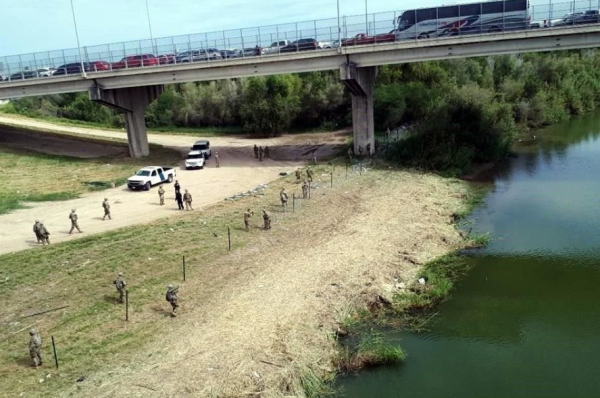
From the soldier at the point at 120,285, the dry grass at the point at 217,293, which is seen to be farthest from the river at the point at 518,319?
the soldier at the point at 120,285

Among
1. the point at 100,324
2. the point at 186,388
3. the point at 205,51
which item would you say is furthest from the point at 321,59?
the point at 186,388

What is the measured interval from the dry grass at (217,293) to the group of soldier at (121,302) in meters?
0.36

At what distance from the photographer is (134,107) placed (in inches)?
2061

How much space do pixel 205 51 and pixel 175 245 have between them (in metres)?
25.4

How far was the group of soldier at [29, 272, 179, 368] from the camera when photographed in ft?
57.3

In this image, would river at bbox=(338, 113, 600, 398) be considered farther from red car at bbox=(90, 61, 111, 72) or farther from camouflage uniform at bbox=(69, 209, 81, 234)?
red car at bbox=(90, 61, 111, 72)

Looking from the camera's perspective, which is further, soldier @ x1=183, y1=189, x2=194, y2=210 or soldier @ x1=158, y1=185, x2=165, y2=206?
soldier @ x1=158, y1=185, x2=165, y2=206

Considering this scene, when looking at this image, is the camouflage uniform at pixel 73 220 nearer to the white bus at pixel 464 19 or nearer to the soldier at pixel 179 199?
the soldier at pixel 179 199

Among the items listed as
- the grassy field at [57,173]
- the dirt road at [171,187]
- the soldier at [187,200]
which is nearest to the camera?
the dirt road at [171,187]

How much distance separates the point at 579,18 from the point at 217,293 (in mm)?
32244

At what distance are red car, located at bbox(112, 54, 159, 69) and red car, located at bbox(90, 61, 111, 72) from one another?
63 centimetres

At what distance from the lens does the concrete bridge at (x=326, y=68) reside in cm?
3897

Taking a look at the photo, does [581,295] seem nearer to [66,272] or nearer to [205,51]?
[66,272]

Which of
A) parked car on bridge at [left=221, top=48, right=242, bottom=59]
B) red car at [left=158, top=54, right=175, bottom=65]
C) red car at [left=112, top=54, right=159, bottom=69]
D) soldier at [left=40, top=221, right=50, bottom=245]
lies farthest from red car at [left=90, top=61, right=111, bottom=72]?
soldier at [left=40, top=221, right=50, bottom=245]
